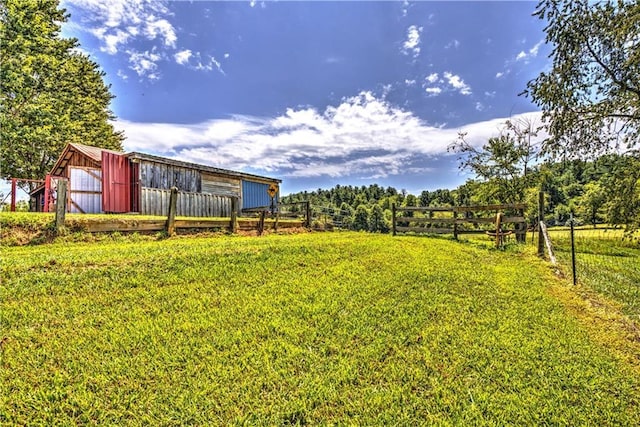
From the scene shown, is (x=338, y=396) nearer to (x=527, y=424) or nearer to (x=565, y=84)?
(x=527, y=424)

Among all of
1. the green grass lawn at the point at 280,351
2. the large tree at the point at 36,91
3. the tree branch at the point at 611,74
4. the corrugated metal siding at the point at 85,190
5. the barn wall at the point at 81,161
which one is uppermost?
the large tree at the point at 36,91

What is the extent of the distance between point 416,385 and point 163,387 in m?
2.28

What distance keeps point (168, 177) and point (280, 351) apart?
14538 millimetres

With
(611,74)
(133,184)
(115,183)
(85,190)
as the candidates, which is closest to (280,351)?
(611,74)

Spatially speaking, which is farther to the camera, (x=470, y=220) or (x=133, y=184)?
(x=133, y=184)

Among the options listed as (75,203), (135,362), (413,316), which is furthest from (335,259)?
(75,203)

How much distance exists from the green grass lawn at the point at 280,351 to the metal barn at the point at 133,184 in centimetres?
954

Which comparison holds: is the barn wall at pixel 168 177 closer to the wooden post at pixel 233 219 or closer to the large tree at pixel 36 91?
the wooden post at pixel 233 219

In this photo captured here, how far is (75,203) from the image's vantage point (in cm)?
1358

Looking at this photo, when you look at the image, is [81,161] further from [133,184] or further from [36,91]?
[36,91]

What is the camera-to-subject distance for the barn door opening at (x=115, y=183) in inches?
566

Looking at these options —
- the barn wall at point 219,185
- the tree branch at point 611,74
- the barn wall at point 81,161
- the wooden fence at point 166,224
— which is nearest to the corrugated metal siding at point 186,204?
the barn wall at point 219,185

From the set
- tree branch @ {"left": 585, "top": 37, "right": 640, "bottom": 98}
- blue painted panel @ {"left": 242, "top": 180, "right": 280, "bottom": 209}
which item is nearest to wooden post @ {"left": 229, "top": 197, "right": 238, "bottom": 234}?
blue painted panel @ {"left": 242, "top": 180, "right": 280, "bottom": 209}

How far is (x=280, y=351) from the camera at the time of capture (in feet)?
10.8
